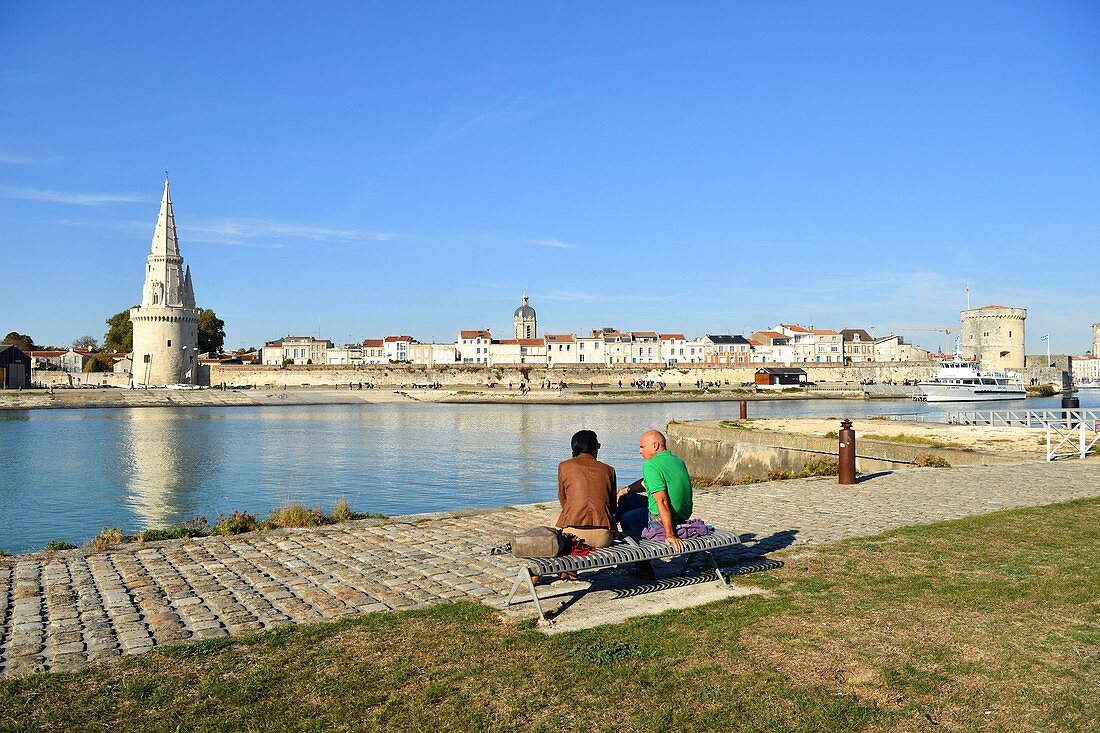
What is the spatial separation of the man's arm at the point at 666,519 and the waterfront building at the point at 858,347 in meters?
140

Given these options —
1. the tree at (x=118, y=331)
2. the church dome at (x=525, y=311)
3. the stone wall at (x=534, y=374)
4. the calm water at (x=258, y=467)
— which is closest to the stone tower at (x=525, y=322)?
the church dome at (x=525, y=311)

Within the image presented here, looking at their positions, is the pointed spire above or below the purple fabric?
above

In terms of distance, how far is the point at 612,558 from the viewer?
5.73 meters

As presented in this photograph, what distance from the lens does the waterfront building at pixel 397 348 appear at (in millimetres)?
143375

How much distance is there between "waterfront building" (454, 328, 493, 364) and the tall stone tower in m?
56.2

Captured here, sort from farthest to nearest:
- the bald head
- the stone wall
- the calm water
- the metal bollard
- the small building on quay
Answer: the stone wall
the small building on quay
the calm water
the metal bollard
the bald head

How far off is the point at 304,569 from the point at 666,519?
130 inches

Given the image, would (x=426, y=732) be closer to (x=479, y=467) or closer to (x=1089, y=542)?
(x=1089, y=542)

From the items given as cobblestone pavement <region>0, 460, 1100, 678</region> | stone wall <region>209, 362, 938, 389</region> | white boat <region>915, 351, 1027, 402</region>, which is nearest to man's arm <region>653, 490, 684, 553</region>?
cobblestone pavement <region>0, 460, 1100, 678</region>

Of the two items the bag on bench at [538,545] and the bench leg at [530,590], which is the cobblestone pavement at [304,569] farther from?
the bag on bench at [538,545]

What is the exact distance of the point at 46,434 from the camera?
40.8 meters

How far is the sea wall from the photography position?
1617 centimetres

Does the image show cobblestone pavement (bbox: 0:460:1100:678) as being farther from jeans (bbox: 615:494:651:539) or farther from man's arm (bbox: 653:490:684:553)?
man's arm (bbox: 653:490:684:553)

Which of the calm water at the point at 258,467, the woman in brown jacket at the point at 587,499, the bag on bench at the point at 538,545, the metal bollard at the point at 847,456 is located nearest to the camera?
the bag on bench at the point at 538,545
